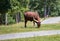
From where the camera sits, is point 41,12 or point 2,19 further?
point 41,12

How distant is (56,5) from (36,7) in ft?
17.9

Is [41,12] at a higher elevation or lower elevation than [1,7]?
lower

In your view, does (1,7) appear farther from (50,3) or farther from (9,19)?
(50,3)

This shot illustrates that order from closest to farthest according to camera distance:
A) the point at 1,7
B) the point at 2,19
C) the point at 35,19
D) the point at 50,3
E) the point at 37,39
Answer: the point at 37,39 < the point at 1,7 < the point at 35,19 < the point at 2,19 < the point at 50,3

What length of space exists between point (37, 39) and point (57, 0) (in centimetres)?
5014

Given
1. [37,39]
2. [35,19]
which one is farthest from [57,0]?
[37,39]

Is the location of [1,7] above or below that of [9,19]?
above

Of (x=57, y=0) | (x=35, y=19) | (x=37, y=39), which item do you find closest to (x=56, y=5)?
(x=57, y=0)

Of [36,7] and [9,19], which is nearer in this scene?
[9,19]

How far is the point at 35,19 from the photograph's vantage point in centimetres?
2475

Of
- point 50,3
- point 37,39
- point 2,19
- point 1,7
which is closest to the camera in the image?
point 37,39

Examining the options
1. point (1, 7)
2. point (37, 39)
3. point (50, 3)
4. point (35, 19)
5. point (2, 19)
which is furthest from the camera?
point (50, 3)

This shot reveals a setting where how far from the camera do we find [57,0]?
63875mm

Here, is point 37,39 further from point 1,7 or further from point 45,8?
point 45,8
